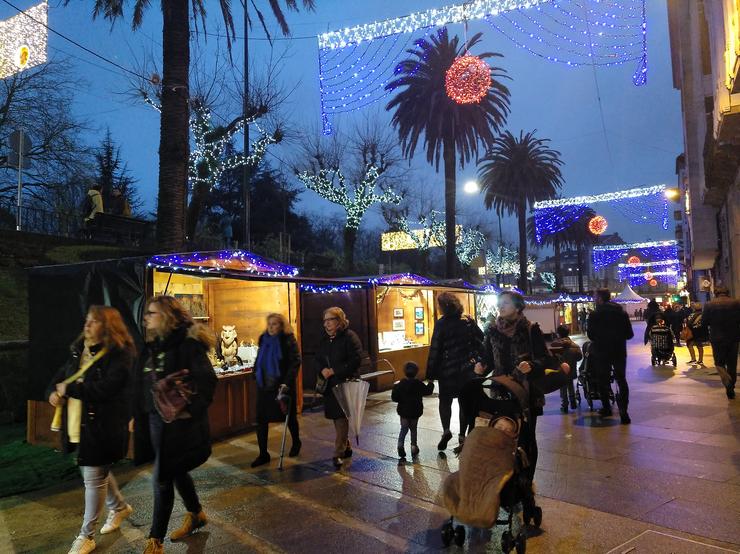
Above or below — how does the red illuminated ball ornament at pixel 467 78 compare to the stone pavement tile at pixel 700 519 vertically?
above

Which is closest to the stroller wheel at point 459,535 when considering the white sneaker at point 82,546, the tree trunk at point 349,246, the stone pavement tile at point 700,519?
the stone pavement tile at point 700,519

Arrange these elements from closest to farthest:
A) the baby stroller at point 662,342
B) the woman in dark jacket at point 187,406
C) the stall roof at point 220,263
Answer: the woman in dark jacket at point 187,406, the stall roof at point 220,263, the baby stroller at point 662,342

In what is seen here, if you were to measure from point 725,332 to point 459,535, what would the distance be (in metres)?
6.94

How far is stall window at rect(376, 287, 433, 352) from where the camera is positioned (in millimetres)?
13125

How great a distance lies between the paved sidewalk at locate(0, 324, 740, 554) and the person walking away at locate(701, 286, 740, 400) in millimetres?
1561

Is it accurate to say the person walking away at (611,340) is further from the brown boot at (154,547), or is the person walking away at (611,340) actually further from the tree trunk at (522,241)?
the tree trunk at (522,241)

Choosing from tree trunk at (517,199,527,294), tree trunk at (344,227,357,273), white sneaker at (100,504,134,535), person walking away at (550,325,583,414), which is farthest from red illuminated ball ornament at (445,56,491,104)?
tree trunk at (517,199,527,294)

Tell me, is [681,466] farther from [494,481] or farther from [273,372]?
[273,372]

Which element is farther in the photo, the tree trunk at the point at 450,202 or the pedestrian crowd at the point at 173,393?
the tree trunk at the point at 450,202

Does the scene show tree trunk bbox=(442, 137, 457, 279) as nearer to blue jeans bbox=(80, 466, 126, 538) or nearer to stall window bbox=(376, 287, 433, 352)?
stall window bbox=(376, 287, 433, 352)

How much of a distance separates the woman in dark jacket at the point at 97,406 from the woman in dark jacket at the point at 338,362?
2399 mm

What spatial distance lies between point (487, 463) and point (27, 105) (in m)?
22.1

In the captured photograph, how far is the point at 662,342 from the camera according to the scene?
14.4m

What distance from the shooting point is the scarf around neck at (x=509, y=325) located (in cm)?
481
